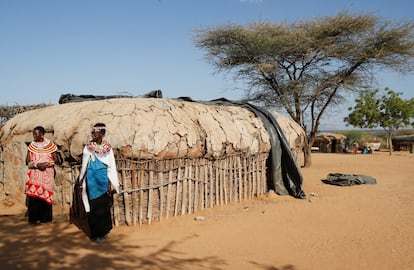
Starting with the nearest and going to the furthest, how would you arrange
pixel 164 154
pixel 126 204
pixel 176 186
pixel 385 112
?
pixel 126 204 → pixel 164 154 → pixel 176 186 → pixel 385 112

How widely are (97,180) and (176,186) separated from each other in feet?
4.63

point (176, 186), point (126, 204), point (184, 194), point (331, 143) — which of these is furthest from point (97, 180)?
point (331, 143)

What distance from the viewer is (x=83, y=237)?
14.6 feet

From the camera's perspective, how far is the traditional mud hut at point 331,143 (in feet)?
75.0

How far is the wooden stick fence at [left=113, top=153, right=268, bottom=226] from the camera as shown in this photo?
4.86m

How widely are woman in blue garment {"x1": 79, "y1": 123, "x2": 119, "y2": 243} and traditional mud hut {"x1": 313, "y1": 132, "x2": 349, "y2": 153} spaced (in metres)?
21.1

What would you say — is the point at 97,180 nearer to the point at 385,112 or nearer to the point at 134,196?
the point at 134,196

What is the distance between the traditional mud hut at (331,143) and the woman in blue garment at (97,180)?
21066mm

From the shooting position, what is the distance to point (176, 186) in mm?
5301

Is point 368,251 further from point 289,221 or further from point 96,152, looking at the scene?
point 96,152

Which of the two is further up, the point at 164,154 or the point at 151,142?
the point at 151,142

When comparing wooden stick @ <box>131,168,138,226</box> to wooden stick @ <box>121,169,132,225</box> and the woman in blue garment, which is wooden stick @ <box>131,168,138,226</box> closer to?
wooden stick @ <box>121,169,132,225</box>

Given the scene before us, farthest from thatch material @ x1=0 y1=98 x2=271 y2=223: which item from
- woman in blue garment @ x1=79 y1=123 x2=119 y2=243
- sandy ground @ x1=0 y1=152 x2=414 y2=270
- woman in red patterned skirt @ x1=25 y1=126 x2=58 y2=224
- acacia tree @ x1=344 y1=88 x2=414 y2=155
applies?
acacia tree @ x1=344 y1=88 x2=414 y2=155

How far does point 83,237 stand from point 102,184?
0.82m
